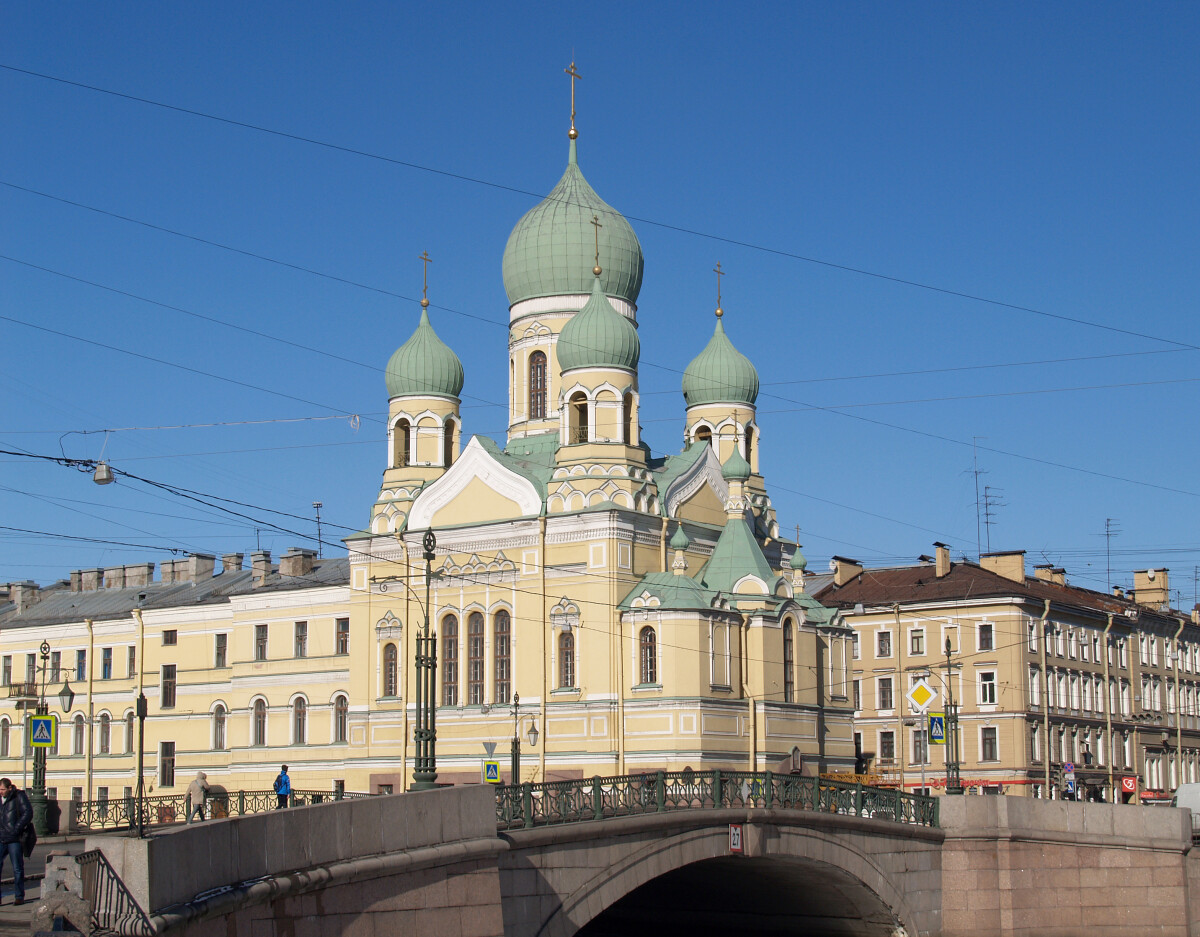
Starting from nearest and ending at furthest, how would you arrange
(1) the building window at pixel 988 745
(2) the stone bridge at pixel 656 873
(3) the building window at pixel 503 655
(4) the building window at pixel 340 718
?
(2) the stone bridge at pixel 656 873, (3) the building window at pixel 503 655, (4) the building window at pixel 340 718, (1) the building window at pixel 988 745

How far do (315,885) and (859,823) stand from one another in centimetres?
1514

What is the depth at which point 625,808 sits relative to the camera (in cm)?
2588

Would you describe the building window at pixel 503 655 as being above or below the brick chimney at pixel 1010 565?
below

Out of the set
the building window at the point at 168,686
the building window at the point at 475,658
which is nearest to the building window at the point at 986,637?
the building window at the point at 475,658

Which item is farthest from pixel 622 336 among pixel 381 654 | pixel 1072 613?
pixel 1072 613

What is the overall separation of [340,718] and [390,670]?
485 cm

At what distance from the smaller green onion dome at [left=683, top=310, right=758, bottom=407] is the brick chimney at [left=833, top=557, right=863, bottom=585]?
1416cm

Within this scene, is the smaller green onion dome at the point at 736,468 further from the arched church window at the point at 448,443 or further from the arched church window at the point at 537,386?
the arched church window at the point at 448,443

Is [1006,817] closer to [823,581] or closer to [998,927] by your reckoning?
[998,927]

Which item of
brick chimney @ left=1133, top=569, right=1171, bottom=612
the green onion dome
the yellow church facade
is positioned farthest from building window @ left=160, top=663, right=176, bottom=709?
brick chimney @ left=1133, top=569, right=1171, bottom=612

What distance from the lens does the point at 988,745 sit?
192ft

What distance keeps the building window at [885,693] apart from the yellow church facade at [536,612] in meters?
10.2

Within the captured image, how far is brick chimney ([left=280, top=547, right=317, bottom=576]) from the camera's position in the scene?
59.2 m

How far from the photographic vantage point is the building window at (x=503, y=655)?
1874 inches
